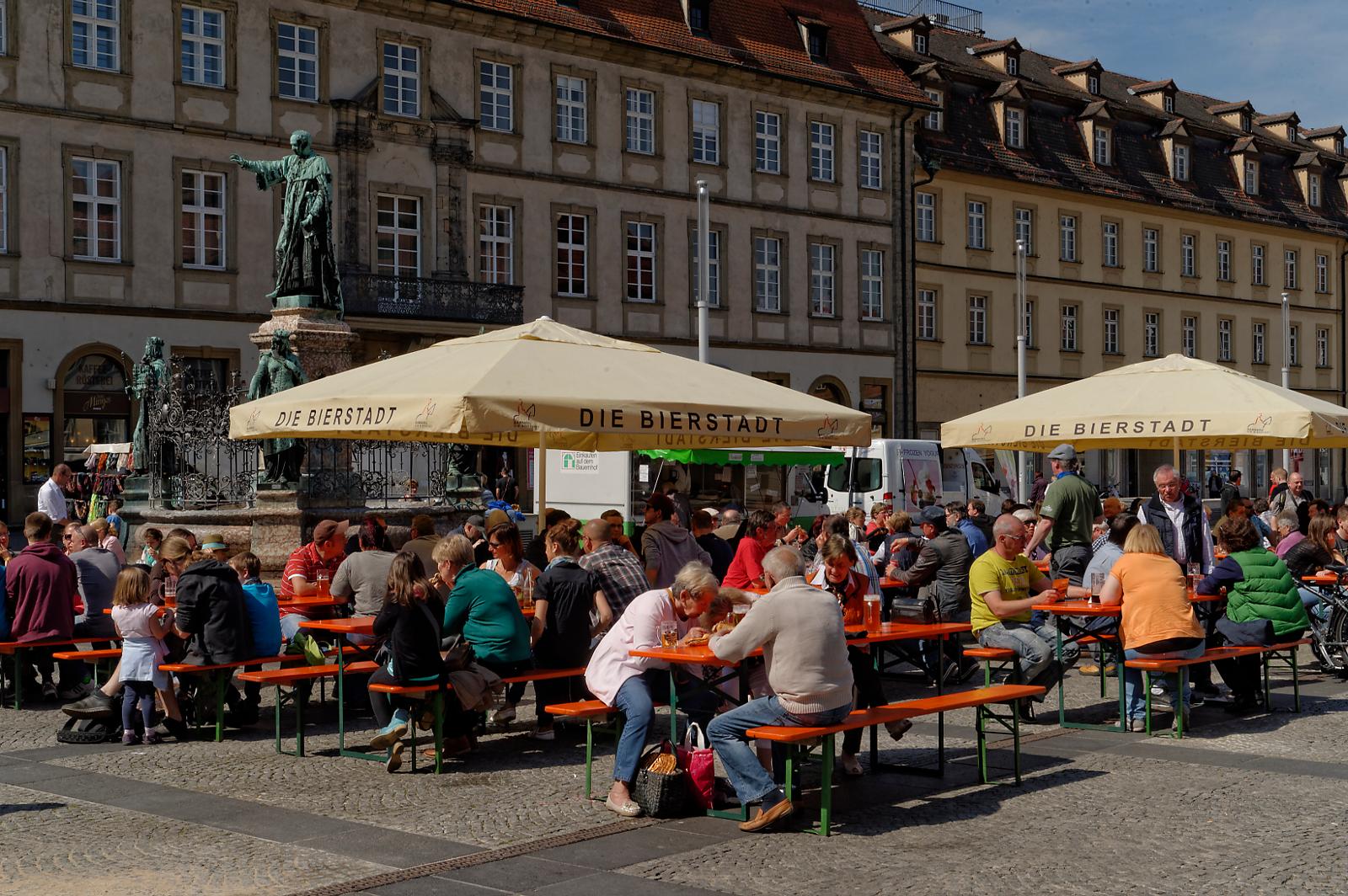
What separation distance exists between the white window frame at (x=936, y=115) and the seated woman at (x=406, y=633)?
138ft

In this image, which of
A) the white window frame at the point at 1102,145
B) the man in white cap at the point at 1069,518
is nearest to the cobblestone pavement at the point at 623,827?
the man in white cap at the point at 1069,518

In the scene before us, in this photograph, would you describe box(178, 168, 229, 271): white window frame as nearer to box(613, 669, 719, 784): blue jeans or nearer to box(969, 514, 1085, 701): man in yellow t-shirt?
box(969, 514, 1085, 701): man in yellow t-shirt

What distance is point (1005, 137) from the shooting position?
53.4 m

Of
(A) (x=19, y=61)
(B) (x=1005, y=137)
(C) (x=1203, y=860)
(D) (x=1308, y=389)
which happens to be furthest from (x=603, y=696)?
(D) (x=1308, y=389)

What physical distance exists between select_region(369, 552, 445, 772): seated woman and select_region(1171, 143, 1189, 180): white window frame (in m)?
53.8

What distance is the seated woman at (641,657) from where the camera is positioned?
30.2 feet

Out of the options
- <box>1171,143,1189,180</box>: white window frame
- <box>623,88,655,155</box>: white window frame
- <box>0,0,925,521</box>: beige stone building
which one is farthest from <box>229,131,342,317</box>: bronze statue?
<box>1171,143,1189,180</box>: white window frame

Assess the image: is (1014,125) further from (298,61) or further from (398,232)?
(298,61)

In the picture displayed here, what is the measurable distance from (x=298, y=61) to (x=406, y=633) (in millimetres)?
27807

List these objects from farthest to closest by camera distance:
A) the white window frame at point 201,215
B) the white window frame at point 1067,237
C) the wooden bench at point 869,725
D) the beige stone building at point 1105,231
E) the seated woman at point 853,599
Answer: the white window frame at point 1067,237, the beige stone building at point 1105,231, the white window frame at point 201,215, the seated woman at point 853,599, the wooden bench at point 869,725

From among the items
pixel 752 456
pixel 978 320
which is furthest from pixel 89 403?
pixel 978 320

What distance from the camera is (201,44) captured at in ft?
112

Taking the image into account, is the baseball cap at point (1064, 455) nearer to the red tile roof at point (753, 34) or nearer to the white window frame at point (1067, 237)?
the red tile roof at point (753, 34)

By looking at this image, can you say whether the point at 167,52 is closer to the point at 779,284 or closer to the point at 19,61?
the point at 19,61
